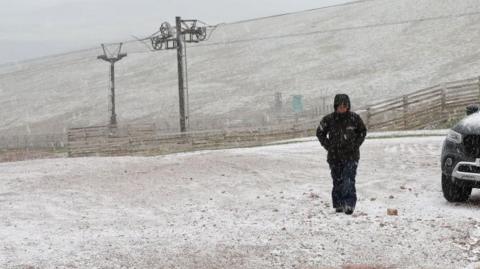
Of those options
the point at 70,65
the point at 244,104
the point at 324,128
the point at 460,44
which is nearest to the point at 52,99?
the point at 70,65

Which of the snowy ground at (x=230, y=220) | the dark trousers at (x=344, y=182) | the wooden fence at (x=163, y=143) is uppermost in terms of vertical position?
the dark trousers at (x=344, y=182)

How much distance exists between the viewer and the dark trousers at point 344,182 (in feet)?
29.8

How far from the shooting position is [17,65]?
145 metres

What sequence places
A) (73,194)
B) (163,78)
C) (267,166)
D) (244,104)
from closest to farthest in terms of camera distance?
1. (73,194)
2. (267,166)
3. (244,104)
4. (163,78)

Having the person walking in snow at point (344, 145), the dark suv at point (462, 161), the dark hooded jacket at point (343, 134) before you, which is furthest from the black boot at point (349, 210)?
the dark suv at point (462, 161)

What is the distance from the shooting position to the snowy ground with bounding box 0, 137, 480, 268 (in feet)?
22.9

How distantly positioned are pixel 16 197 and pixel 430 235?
6912 millimetres

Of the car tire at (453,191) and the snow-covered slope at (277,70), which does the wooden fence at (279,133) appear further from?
the snow-covered slope at (277,70)

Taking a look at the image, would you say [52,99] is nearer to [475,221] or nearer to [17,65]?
[17,65]

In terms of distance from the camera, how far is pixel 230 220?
8.94 m

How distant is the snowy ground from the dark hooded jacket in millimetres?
847

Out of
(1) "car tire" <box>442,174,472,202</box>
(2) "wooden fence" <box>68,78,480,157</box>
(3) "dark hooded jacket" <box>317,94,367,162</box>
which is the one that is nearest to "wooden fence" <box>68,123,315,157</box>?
(2) "wooden fence" <box>68,78,480,157</box>

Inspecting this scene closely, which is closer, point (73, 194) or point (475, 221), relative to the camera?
point (475, 221)

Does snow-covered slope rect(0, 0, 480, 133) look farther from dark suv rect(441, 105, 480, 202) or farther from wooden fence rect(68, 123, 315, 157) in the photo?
dark suv rect(441, 105, 480, 202)
